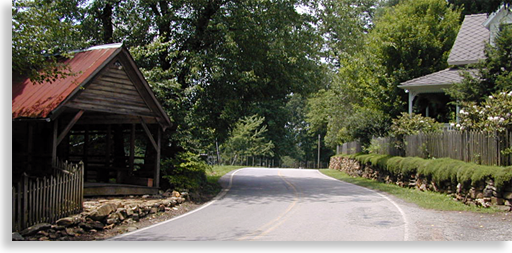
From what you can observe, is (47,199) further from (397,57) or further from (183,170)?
(397,57)

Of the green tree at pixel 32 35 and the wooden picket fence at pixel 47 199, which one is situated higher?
the green tree at pixel 32 35

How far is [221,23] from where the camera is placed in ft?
68.3

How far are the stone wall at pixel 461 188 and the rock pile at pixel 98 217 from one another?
377 inches

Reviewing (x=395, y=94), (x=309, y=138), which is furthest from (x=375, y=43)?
(x=309, y=138)

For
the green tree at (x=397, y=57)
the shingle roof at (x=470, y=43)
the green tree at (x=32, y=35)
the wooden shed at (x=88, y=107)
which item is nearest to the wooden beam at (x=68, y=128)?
the wooden shed at (x=88, y=107)

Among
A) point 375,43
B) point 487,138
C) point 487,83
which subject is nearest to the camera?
point 487,138

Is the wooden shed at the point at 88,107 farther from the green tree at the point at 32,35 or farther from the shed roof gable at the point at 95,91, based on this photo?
the green tree at the point at 32,35

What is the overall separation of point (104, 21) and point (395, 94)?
18.5 metres

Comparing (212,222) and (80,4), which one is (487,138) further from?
(80,4)

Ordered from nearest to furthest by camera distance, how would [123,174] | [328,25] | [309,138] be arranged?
[123,174], [328,25], [309,138]

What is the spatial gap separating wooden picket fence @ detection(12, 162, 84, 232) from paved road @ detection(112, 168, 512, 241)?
202cm

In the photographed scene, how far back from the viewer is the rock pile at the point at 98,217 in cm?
1012

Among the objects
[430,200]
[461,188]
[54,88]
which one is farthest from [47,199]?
[461,188]

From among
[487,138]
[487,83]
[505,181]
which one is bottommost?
[505,181]
